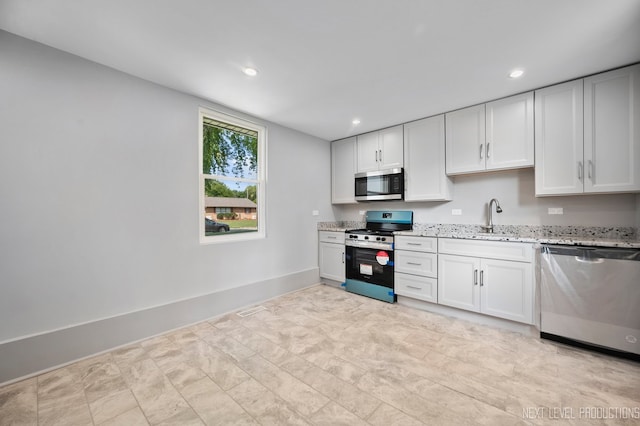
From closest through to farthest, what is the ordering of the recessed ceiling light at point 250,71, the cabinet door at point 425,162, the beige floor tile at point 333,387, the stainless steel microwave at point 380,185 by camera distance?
the beige floor tile at point 333,387, the recessed ceiling light at point 250,71, the cabinet door at point 425,162, the stainless steel microwave at point 380,185

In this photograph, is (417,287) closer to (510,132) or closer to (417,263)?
(417,263)

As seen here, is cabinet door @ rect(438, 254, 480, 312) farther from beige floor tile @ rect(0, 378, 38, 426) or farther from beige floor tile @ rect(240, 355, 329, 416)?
beige floor tile @ rect(0, 378, 38, 426)

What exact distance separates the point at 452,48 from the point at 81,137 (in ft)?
10.2

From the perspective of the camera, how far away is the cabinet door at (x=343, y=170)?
4250 mm

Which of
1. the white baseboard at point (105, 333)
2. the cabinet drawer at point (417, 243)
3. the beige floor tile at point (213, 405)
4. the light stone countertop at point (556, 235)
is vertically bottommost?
the beige floor tile at point (213, 405)

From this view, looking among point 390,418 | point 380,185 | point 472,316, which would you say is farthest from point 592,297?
point 380,185

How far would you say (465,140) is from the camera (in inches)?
121

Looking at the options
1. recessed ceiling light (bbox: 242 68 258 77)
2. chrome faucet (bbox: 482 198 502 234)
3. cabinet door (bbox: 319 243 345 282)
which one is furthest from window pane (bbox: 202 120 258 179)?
chrome faucet (bbox: 482 198 502 234)

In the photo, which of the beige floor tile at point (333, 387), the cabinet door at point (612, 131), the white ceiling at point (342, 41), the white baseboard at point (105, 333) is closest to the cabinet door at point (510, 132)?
the white ceiling at point (342, 41)

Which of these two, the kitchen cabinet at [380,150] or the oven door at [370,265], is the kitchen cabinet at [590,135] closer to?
the kitchen cabinet at [380,150]

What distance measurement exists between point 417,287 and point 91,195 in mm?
3511

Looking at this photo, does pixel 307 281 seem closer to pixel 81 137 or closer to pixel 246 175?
pixel 246 175

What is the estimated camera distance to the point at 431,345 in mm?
2283

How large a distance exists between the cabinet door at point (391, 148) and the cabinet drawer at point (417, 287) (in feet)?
5.26
